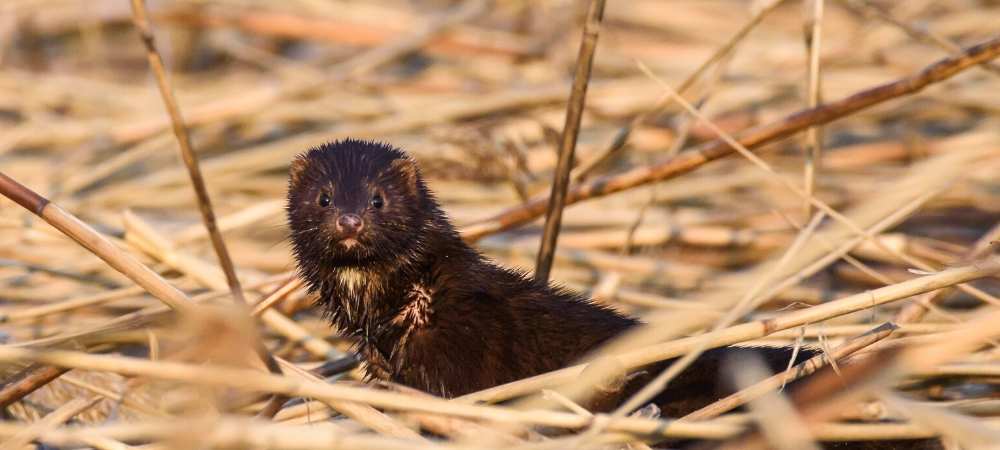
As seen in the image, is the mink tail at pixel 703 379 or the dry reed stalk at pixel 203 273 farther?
the dry reed stalk at pixel 203 273

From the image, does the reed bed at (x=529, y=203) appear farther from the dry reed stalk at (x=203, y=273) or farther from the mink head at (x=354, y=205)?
the mink head at (x=354, y=205)

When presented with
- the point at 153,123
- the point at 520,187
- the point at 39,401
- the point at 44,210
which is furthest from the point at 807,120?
the point at 153,123

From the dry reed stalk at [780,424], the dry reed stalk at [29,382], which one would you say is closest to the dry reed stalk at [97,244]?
the dry reed stalk at [29,382]

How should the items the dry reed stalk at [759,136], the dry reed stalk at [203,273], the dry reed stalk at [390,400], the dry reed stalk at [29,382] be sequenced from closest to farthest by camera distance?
the dry reed stalk at [390,400]
the dry reed stalk at [29,382]
the dry reed stalk at [759,136]
the dry reed stalk at [203,273]

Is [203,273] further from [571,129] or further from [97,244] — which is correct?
[571,129]

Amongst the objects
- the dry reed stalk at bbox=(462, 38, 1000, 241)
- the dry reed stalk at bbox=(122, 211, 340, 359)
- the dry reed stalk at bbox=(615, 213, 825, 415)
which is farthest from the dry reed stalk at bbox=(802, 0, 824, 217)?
the dry reed stalk at bbox=(122, 211, 340, 359)

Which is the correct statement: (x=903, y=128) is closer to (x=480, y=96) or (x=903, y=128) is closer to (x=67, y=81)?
(x=480, y=96)
